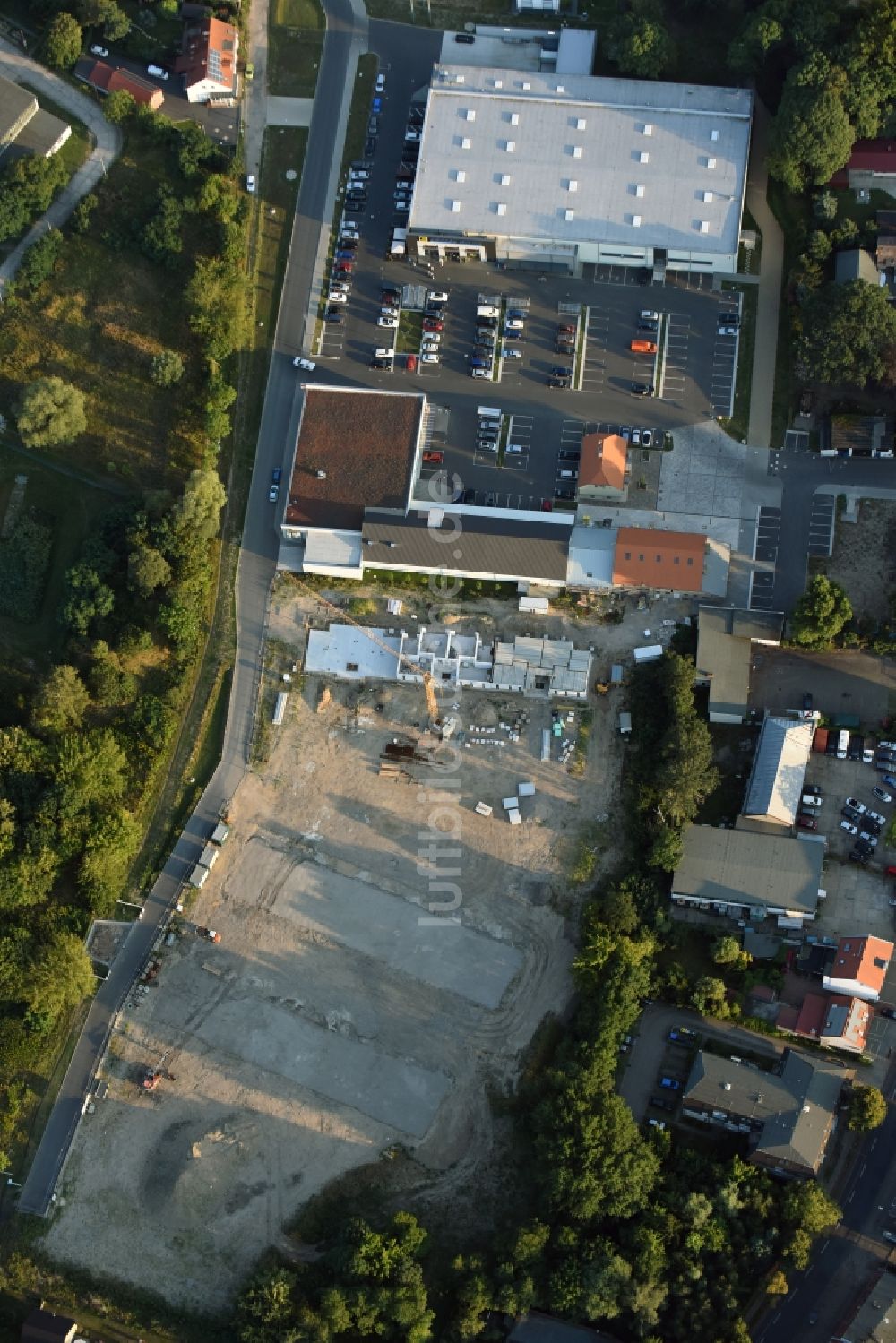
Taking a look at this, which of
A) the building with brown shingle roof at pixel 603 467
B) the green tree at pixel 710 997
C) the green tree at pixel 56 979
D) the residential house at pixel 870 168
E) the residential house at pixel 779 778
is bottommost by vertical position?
the green tree at pixel 56 979

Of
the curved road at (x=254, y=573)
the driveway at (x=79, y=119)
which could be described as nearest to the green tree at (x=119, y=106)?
the driveway at (x=79, y=119)

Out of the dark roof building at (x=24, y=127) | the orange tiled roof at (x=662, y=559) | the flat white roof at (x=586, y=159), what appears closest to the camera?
the orange tiled roof at (x=662, y=559)

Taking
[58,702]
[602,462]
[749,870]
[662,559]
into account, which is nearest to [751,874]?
[749,870]

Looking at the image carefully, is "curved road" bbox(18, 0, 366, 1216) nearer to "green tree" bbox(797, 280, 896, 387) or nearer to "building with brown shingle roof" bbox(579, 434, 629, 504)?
"building with brown shingle roof" bbox(579, 434, 629, 504)

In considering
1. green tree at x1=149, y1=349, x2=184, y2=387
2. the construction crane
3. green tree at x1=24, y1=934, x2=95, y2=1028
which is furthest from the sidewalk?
green tree at x1=24, y1=934, x2=95, y2=1028

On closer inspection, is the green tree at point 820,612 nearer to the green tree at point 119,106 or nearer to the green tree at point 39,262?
the green tree at point 39,262

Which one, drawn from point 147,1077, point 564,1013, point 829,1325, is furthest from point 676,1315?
point 147,1077

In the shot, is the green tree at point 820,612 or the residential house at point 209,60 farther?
the residential house at point 209,60
